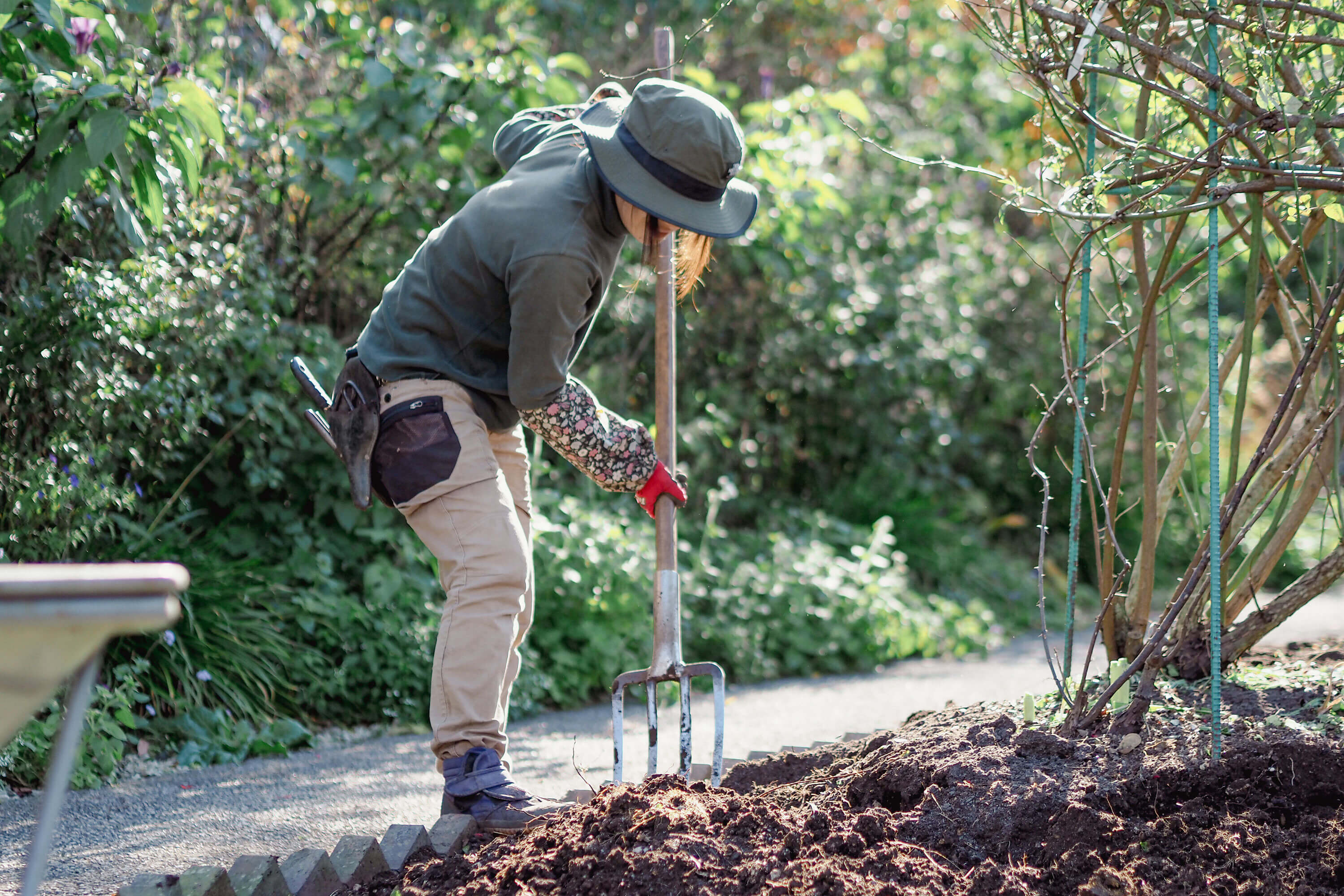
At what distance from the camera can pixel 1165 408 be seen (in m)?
7.75

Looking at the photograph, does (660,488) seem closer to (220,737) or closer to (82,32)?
(220,737)

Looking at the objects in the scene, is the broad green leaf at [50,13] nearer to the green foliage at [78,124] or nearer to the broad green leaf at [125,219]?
the green foliage at [78,124]

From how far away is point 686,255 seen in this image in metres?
2.84

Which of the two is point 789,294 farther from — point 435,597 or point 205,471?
point 205,471

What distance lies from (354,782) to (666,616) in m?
1.11

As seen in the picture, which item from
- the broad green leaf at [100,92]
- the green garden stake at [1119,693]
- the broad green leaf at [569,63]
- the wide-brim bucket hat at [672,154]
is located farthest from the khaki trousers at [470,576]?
the broad green leaf at [569,63]

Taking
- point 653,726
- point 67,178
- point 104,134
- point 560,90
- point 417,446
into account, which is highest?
point 560,90

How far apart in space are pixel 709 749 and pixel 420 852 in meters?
1.47

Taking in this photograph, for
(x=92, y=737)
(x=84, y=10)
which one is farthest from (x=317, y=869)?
(x=84, y=10)

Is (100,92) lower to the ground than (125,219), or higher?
higher

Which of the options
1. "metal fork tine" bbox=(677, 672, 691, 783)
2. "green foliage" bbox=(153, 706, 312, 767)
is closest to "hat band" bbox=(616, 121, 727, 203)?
"metal fork tine" bbox=(677, 672, 691, 783)

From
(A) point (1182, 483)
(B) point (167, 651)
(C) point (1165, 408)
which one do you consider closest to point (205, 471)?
(B) point (167, 651)

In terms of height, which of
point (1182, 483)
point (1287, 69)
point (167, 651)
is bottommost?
point (167, 651)

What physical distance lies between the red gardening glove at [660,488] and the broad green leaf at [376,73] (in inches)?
85.8
